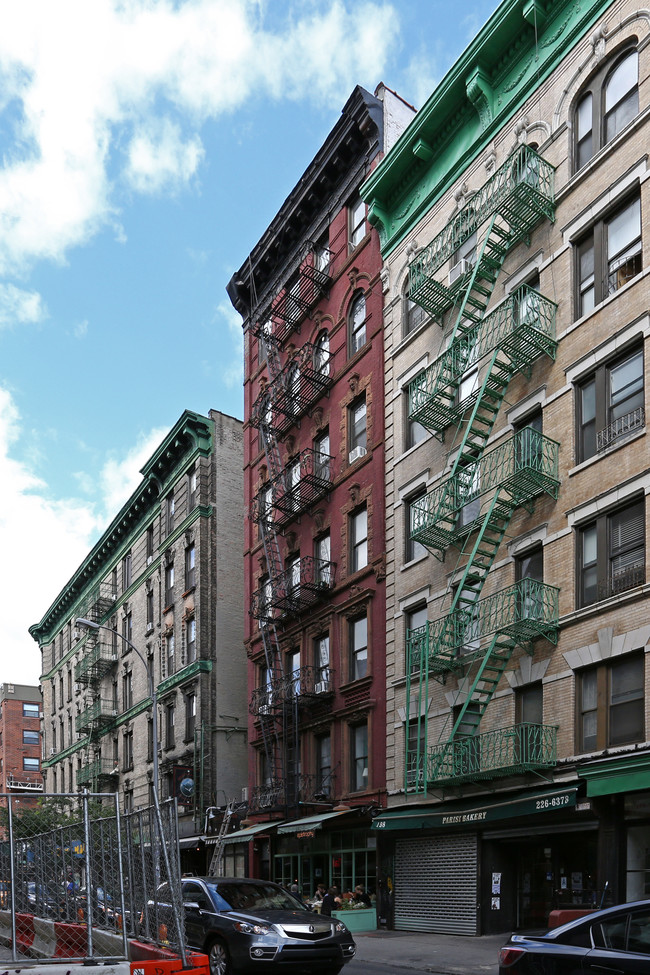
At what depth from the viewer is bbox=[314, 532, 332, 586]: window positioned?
33.3 meters

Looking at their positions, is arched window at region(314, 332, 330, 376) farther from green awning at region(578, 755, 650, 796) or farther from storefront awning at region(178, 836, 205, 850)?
green awning at region(578, 755, 650, 796)

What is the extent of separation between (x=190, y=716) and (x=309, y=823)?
1502 centimetres

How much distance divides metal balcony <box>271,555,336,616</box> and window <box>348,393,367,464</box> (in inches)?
145

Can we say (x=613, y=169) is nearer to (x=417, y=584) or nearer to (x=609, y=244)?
(x=609, y=244)

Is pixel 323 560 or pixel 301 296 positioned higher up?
pixel 301 296

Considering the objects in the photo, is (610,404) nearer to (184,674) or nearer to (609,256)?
(609,256)

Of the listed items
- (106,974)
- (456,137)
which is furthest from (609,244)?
(106,974)

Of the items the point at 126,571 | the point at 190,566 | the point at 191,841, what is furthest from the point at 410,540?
the point at 126,571

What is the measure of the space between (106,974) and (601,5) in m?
22.7

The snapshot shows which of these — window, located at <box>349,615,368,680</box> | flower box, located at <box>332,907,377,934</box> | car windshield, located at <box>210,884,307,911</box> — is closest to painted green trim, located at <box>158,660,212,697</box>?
window, located at <box>349,615,368,680</box>

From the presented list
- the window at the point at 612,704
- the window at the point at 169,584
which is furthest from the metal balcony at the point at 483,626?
the window at the point at 169,584

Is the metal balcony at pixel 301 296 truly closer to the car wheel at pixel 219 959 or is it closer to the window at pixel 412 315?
the window at pixel 412 315

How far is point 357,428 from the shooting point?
33.7 metres

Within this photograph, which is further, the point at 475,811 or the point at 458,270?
the point at 458,270
